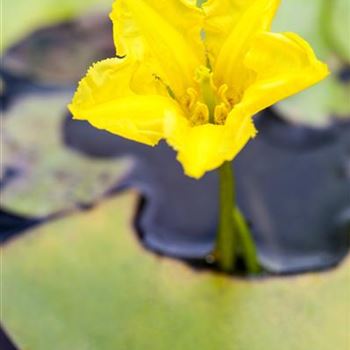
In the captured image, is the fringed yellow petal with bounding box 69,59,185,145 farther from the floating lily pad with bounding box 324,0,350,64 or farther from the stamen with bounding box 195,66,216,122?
the floating lily pad with bounding box 324,0,350,64

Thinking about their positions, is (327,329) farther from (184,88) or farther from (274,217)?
(184,88)

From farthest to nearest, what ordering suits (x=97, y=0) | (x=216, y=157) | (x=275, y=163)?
(x=97, y=0) < (x=275, y=163) < (x=216, y=157)

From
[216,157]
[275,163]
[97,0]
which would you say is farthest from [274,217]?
[97,0]

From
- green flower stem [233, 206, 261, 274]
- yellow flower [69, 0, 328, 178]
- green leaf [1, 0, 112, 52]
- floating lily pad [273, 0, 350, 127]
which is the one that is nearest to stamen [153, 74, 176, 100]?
yellow flower [69, 0, 328, 178]

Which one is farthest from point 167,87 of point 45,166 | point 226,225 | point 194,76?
point 45,166

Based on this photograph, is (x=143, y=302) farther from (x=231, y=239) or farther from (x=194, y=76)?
(x=194, y=76)
